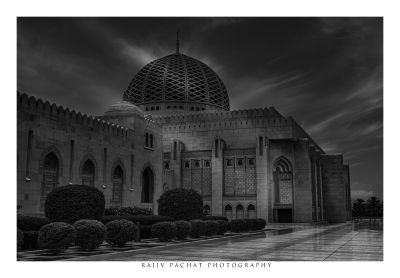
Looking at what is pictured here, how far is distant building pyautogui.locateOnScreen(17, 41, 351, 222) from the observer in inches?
836

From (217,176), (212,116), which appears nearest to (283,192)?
(217,176)

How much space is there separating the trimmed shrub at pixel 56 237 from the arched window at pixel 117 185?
13124 mm

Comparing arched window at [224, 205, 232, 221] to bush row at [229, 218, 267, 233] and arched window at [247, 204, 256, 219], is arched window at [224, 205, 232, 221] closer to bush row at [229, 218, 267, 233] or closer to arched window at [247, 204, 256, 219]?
arched window at [247, 204, 256, 219]

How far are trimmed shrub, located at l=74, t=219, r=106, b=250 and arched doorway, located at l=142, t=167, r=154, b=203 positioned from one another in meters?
16.4

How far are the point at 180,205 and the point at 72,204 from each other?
5874mm

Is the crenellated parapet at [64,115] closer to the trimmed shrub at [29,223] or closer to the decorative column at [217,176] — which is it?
the trimmed shrub at [29,223]

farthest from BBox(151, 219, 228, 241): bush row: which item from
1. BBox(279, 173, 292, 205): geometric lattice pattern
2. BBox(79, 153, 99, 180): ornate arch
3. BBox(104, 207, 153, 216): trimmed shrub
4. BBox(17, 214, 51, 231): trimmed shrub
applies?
BBox(279, 173, 292, 205): geometric lattice pattern

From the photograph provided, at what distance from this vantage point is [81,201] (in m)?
16.4

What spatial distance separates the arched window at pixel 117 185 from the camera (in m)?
25.4

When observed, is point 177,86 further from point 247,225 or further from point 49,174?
point 49,174

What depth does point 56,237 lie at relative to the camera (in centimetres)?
1169

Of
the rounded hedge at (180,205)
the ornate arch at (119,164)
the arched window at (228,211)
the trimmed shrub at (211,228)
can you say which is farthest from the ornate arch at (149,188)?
the arched window at (228,211)
